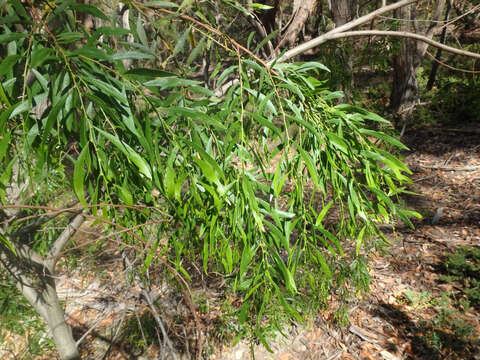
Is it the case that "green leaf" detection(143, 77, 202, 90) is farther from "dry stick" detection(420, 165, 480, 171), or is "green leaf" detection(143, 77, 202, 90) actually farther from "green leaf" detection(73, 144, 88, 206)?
"dry stick" detection(420, 165, 480, 171)

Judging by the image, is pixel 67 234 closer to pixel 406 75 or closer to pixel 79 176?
pixel 79 176

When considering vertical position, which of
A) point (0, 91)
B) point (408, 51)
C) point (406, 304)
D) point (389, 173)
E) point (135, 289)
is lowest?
point (406, 304)

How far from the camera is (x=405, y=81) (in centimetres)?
502

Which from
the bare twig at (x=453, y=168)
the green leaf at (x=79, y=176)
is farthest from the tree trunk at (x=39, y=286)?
the bare twig at (x=453, y=168)

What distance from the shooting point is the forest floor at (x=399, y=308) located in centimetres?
226

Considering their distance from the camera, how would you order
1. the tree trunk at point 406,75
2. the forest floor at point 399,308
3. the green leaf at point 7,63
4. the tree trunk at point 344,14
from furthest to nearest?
the tree trunk at point 406,75 → the tree trunk at point 344,14 → the forest floor at point 399,308 → the green leaf at point 7,63

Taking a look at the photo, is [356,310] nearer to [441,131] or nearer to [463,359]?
[463,359]

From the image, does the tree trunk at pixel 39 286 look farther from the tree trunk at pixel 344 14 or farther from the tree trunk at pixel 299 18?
the tree trunk at pixel 344 14

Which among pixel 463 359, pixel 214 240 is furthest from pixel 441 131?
pixel 214 240

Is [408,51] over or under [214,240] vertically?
under

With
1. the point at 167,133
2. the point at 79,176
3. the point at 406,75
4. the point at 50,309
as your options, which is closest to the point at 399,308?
the point at 50,309

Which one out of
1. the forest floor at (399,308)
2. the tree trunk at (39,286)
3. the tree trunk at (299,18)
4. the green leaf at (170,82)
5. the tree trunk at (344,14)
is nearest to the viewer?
the green leaf at (170,82)

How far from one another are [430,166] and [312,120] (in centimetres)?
409

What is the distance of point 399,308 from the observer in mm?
2531
